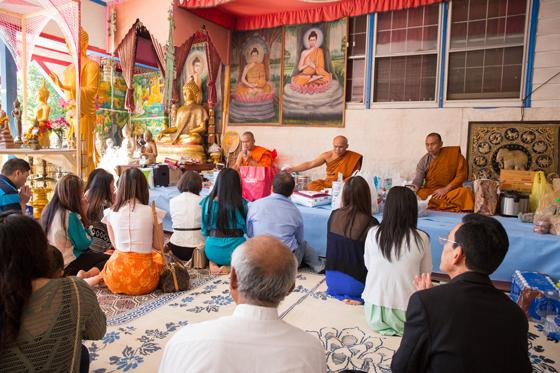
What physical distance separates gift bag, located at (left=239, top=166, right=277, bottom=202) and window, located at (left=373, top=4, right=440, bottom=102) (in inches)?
109

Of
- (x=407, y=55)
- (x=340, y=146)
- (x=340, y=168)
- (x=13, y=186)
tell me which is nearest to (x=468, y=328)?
(x=13, y=186)

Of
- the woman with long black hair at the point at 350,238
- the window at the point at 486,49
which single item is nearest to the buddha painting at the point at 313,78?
the window at the point at 486,49

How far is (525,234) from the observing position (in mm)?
3381

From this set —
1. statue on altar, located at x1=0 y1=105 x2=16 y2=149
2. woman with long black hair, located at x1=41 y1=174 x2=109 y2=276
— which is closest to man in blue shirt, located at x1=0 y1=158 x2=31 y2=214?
woman with long black hair, located at x1=41 y1=174 x2=109 y2=276

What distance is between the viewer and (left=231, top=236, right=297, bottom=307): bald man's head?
108cm

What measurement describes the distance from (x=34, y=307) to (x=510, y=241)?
3.44 metres

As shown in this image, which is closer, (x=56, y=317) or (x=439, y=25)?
(x=56, y=317)

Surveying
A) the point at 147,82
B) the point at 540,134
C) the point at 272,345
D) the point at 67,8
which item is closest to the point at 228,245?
the point at 272,345

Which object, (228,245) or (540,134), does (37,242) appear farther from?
(540,134)

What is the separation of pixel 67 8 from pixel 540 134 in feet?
21.8

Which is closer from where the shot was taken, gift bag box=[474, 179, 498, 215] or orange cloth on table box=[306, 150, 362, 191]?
gift bag box=[474, 179, 498, 215]

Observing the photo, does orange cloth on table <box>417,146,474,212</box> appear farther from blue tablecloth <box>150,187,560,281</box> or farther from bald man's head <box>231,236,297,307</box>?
bald man's head <box>231,236,297,307</box>

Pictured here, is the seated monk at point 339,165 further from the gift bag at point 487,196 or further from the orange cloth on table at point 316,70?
the orange cloth on table at point 316,70

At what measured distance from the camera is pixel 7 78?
7324mm
